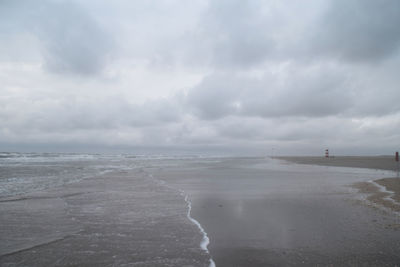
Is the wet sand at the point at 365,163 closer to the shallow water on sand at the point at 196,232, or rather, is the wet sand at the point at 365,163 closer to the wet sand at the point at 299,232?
the wet sand at the point at 299,232

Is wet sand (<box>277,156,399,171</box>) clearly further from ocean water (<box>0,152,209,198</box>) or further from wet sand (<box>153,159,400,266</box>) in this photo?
ocean water (<box>0,152,209,198</box>)

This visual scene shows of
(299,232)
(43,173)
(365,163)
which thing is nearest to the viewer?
(299,232)

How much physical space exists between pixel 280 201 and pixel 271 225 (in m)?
3.42

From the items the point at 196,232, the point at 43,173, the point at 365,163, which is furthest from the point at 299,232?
the point at 365,163

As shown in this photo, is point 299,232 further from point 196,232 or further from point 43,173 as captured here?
point 43,173

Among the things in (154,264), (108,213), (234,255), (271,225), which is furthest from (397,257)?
(108,213)

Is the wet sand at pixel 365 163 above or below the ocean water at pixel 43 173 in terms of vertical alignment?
above

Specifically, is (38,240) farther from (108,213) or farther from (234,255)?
(234,255)

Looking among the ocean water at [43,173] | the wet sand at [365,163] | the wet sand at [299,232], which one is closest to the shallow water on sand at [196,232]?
the wet sand at [299,232]

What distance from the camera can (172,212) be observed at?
826 centimetres

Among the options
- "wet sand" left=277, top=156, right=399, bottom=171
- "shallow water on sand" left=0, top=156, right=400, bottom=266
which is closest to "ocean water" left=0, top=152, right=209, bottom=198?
"shallow water on sand" left=0, top=156, right=400, bottom=266

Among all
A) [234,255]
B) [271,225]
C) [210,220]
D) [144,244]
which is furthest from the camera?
[210,220]

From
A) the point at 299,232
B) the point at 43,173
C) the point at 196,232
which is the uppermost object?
the point at 299,232

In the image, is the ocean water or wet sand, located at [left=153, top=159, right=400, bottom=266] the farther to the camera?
the ocean water
